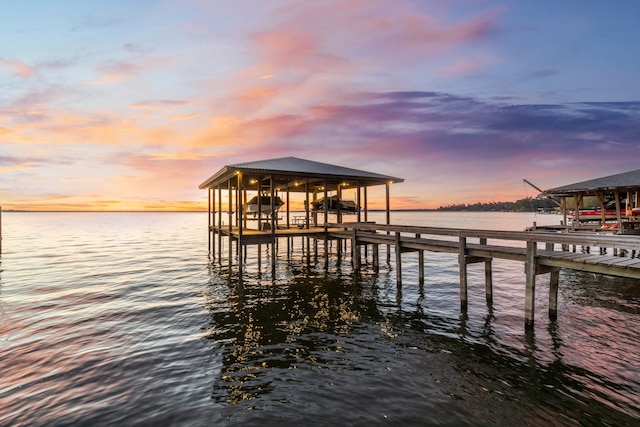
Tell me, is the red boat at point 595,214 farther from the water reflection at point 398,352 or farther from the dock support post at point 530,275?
the dock support post at point 530,275

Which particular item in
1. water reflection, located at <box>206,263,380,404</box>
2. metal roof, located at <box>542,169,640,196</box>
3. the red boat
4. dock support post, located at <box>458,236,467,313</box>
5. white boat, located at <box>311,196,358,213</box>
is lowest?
water reflection, located at <box>206,263,380,404</box>

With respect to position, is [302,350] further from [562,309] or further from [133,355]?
[562,309]

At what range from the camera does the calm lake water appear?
5.40 m

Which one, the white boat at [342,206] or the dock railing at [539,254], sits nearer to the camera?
the dock railing at [539,254]

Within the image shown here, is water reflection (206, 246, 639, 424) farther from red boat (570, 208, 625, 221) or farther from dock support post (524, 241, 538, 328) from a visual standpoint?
red boat (570, 208, 625, 221)

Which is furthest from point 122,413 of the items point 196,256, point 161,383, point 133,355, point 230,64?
point 196,256

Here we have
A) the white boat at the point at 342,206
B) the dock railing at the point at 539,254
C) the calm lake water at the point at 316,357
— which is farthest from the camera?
the white boat at the point at 342,206

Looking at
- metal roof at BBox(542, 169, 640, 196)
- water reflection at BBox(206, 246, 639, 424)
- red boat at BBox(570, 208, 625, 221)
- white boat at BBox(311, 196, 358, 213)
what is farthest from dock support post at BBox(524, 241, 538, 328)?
red boat at BBox(570, 208, 625, 221)

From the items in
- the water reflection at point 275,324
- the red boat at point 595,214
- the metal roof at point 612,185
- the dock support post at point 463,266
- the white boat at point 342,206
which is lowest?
the water reflection at point 275,324

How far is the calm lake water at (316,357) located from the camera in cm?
540

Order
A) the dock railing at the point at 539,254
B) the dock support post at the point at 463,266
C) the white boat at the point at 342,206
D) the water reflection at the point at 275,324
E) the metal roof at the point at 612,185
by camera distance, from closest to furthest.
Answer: the water reflection at the point at 275,324 < the dock railing at the point at 539,254 < the dock support post at the point at 463,266 < the metal roof at the point at 612,185 < the white boat at the point at 342,206

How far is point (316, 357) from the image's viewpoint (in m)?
7.51

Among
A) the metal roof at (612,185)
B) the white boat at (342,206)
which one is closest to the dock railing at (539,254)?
the white boat at (342,206)

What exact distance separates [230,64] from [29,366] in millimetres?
16095
